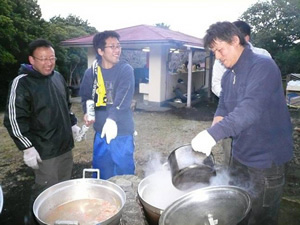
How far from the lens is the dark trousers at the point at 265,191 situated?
2205mm

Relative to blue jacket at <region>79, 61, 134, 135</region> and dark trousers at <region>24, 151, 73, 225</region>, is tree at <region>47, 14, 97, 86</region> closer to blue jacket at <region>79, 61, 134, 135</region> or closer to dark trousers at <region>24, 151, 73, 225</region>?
blue jacket at <region>79, 61, 134, 135</region>

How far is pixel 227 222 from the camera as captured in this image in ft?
5.24

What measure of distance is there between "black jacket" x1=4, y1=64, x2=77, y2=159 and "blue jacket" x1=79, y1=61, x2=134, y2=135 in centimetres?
42

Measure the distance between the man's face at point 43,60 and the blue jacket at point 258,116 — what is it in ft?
7.49

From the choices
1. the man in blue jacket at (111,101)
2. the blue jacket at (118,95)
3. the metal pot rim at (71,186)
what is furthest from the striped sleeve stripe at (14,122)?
the metal pot rim at (71,186)

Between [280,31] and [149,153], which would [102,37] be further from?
[280,31]

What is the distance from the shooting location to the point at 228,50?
2.21 meters

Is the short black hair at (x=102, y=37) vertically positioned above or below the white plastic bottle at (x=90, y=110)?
above

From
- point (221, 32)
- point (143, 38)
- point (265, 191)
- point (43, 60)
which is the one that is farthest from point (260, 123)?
point (143, 38)

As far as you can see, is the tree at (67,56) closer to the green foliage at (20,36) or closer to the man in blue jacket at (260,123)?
the green foliage at (20,36)

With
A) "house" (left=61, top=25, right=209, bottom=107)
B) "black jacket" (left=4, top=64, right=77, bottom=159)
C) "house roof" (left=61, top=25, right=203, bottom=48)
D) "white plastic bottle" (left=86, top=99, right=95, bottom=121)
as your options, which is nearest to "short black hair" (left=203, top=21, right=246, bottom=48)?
"white plastic bottle" (left=86, top=99, right=95, bottom=121)

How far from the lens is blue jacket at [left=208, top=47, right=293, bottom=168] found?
76.8 inches

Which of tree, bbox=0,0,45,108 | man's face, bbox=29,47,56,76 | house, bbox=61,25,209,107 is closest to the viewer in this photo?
man's face, bbox=29,47,56,76

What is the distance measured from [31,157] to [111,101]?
1.22 metres
